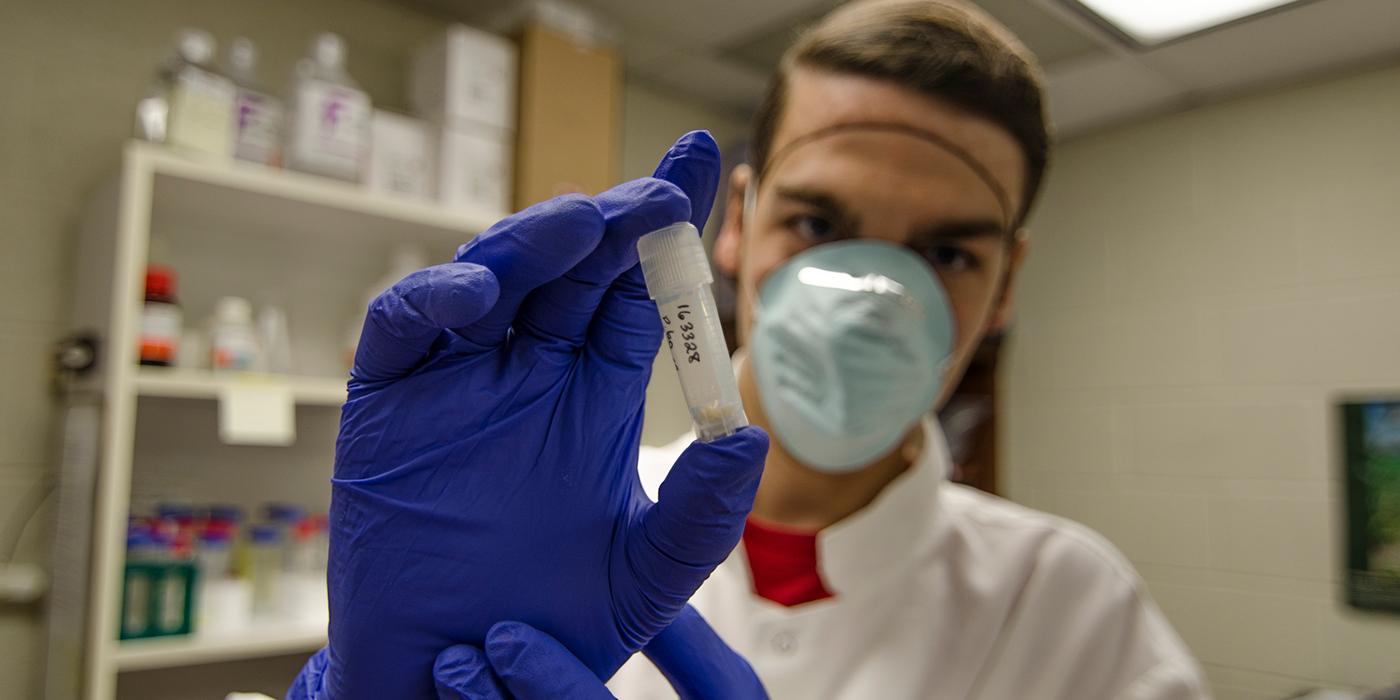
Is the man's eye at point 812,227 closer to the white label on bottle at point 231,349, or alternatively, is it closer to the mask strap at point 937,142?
the mask strap at point 937,142

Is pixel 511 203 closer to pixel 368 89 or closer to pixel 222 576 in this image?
pixel 368 89

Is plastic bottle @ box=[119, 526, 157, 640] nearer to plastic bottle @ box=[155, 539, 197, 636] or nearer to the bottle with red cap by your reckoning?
plastic bottle @ box=[155, 539, 197, 636]

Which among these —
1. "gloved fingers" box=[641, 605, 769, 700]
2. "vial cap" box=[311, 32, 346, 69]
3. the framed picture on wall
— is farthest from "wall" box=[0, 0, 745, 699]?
the framed picture on wall

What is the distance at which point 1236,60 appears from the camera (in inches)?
44.5

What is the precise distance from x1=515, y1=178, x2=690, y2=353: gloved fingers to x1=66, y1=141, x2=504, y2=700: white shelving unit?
111 cm

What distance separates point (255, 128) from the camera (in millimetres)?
1441

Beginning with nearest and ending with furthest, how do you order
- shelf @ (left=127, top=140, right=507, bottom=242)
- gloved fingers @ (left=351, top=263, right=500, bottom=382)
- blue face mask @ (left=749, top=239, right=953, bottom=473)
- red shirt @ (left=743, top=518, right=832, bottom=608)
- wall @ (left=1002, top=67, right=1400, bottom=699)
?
gloved fingers @ (left=351, top=263, right=500, bottom=382), blue face mask @ (left=749, top=239, right=953, bottom=473), red shirt @ (left=743, top=518, right=832, bottom=608), shelf @ (left=127, top=140, right=507, bottom=242), wall @ (left=1002, top=67, right=1400, bottom=699)

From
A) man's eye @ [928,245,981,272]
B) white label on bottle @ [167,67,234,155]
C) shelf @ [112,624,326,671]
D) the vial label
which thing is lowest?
shelf @ [112,624,326,671]

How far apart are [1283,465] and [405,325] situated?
2.07 metres

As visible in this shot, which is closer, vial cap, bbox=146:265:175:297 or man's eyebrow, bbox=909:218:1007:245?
man's eyebrow, bbox=909:218:1007:245

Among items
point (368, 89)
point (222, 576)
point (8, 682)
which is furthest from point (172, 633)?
point (368, 89)

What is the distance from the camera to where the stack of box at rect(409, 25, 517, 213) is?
5.41ft

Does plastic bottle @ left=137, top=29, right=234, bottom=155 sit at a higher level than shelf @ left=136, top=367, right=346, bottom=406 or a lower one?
higher

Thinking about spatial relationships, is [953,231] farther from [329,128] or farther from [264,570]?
[264,570]
